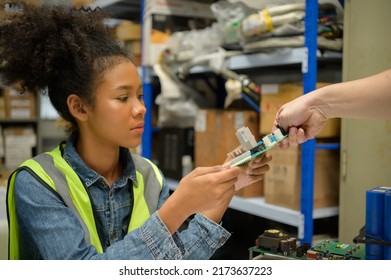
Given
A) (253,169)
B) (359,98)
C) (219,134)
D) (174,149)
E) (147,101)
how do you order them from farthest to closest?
(147,101), (174,149), (219,134), (253,169), (359,98)

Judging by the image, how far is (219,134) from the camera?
175 cm

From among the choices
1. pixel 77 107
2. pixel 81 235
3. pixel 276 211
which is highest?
pixel 77 107

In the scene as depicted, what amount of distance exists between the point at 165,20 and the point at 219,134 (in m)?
0.74

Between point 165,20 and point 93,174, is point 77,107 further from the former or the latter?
point 165,20

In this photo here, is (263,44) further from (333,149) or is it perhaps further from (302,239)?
(302,239)

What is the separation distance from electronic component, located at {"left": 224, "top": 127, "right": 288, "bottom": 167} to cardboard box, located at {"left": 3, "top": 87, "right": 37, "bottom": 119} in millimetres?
2565

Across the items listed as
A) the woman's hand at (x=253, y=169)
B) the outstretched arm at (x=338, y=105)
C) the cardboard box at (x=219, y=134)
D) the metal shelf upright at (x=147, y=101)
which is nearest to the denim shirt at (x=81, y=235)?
the woman's hand at (x=253, y=169)

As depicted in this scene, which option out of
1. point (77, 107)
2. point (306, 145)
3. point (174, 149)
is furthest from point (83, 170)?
point (174, 149)

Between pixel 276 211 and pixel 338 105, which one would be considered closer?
pixel 338 105

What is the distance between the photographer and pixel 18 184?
820mm

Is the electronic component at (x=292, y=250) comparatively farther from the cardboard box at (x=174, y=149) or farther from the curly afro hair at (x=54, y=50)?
the cardboard box at (x=174, y=149)

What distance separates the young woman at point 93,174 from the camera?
2.52 feet
